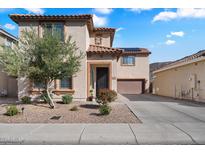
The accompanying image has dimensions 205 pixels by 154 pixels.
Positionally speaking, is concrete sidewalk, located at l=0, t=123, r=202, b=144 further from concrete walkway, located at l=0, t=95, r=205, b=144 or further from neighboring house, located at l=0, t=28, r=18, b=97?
neighboring house, located at l=0, t=28, r=18, b=97

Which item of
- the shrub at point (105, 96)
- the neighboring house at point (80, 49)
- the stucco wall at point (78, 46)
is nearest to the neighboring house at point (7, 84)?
the stucco wall at point (78, 46)

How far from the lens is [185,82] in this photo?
20438 mm

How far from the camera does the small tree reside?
12.1 meters

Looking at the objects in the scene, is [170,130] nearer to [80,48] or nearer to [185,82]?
[80,48]

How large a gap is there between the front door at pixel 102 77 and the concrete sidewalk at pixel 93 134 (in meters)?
9.16

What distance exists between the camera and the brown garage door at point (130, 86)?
31.4 meters

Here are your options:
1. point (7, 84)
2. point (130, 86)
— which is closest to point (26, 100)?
point (7, 84)

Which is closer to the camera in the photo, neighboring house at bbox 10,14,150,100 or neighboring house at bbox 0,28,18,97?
neighboring house at bbox 10,14,150,100

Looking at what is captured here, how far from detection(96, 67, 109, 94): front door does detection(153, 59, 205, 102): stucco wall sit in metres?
7.24

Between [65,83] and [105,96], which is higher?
[65,83]

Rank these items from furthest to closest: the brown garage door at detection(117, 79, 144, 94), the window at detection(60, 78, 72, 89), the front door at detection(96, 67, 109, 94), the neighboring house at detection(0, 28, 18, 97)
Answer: the brown garage door at detection(117, 79, 144, 94)
the neighboring house at detection(0, 28, 18, 97)
the front door at detection(96, 67, 109, 94)
the window at detection(60, 78, 72, 89)

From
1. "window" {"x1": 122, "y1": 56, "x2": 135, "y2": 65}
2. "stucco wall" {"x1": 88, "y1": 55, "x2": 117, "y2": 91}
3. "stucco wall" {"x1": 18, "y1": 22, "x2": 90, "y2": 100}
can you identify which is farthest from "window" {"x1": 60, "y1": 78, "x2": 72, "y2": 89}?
"window" {"x1": 122, "y1": 56, "x2": 135, "y2": 65}

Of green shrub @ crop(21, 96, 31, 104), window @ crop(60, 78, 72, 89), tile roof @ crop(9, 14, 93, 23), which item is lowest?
green shrub @ crop(21, 96, 31, 104)

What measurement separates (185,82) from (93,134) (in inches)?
602
